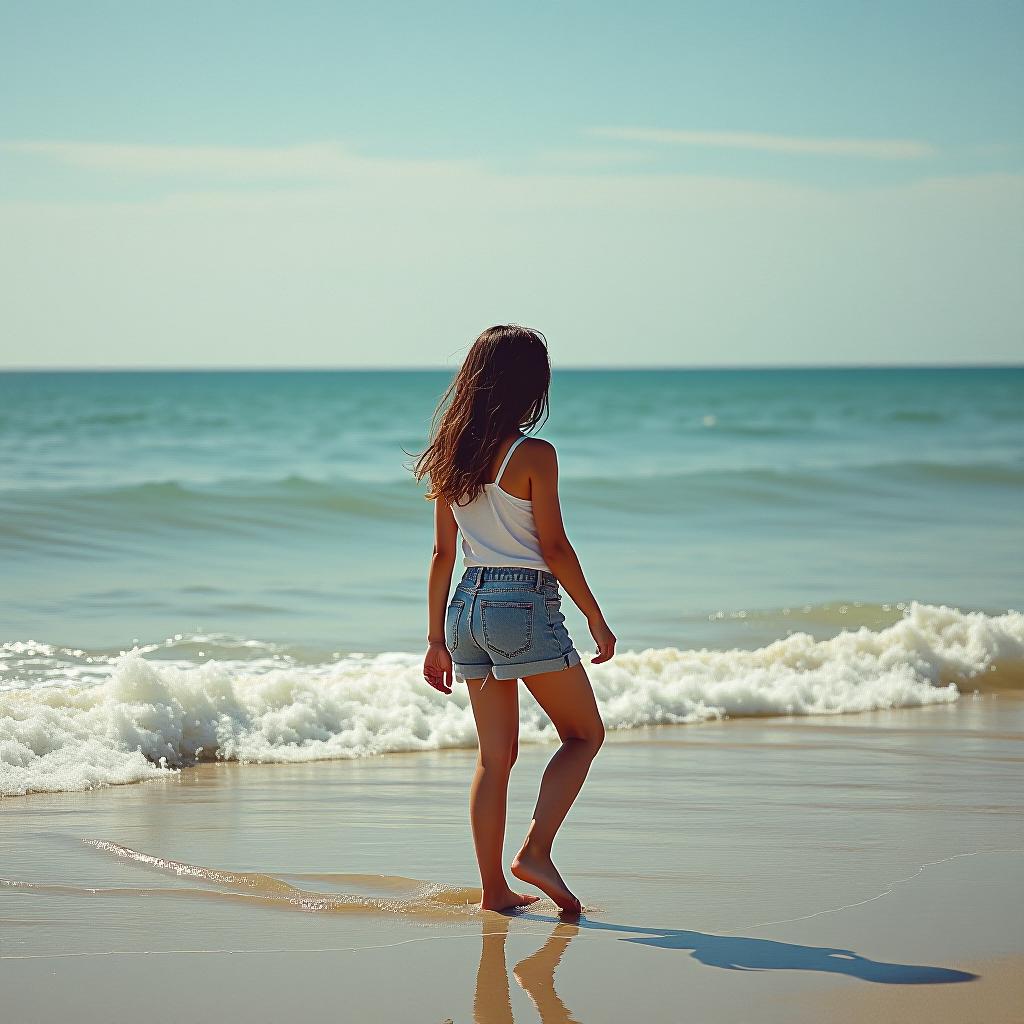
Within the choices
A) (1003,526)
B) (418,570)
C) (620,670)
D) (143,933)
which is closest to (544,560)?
(143,933)

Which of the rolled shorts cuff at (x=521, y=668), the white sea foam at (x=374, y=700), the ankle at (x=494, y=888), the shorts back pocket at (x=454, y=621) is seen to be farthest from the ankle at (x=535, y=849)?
the white sea foam at (x=374, y=700)

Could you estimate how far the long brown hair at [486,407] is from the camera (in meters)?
3.97

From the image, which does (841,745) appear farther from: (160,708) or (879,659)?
(160,708)

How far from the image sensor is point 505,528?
13.1ft

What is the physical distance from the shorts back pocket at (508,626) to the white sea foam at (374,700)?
108 inches

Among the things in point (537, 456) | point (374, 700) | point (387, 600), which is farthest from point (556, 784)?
point (387, 600)

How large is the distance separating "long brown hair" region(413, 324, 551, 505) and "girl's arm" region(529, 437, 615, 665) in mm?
130

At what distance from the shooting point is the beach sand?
3389 mm

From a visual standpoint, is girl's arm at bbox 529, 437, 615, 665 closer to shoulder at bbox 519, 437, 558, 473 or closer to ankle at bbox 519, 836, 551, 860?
shoulder at bbox 519, 437, 558, 473

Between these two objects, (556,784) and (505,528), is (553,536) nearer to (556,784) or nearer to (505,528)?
(505,528)

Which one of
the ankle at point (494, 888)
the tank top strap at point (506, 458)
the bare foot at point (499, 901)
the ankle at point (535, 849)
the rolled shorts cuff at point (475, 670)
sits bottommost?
→ the bare foot at point (499, 901)

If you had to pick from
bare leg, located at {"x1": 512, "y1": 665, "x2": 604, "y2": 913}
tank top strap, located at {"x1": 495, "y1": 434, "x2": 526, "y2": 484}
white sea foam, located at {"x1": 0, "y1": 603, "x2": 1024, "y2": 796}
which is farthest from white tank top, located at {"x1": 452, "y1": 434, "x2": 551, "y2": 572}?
white sea foam, located at {"x1": 0, "y1": 603, "x2": 1024, "y2": 796}

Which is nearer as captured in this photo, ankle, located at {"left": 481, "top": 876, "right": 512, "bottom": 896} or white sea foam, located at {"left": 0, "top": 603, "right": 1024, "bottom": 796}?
ankle, located at {"left": 481, "top": 876, "right": 512, "bottom": 896}

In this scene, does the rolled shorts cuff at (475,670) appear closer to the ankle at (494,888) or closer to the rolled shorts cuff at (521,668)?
the rolled shorts cuff at (521,668)
